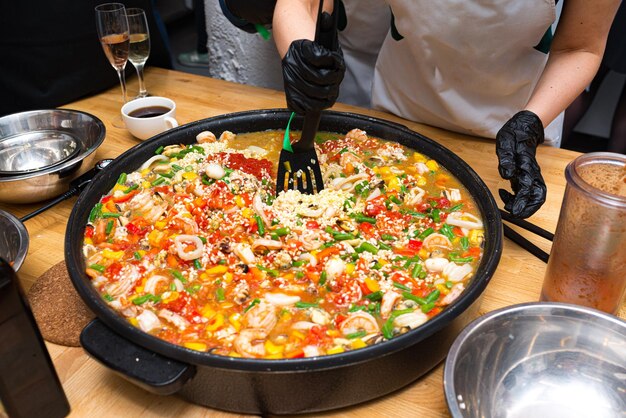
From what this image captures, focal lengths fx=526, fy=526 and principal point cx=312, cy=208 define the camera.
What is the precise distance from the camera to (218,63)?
3.52 m

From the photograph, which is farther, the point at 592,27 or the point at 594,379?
the point at 592,27

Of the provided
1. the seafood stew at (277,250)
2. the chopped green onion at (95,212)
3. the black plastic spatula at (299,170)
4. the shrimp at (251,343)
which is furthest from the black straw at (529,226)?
the chopped green onion at (95,212)

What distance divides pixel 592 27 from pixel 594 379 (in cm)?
124

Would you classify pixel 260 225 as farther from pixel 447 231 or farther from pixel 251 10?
pixel 251 10

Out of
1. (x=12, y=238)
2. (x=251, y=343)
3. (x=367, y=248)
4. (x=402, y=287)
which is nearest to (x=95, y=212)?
(x=12, y=238)

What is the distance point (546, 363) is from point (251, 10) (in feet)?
6.30

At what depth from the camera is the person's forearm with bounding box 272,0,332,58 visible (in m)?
2.00

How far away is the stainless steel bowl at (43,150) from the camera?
5.61 ft

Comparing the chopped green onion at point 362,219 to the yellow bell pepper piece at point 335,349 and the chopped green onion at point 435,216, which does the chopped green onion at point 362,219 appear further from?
the yellow bell pepper piece at point 335,349

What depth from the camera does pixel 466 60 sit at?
2072 mm

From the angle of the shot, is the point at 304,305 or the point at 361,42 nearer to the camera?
the point at 304,305

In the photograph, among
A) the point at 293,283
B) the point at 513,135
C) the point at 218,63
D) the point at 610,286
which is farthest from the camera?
the point at 218,63

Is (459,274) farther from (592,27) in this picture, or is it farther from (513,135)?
(592,27)

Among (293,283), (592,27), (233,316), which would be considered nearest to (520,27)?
(592,27)
